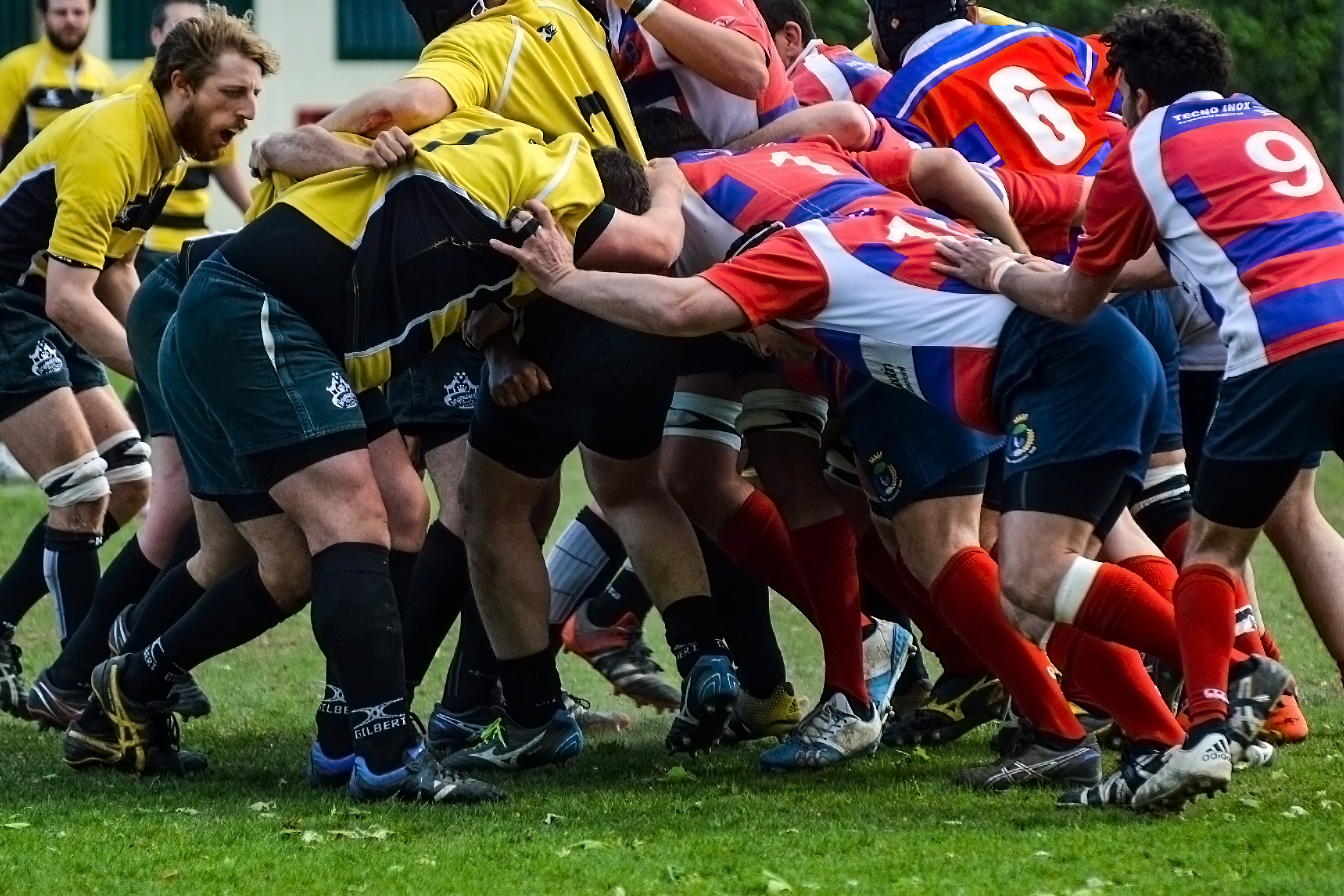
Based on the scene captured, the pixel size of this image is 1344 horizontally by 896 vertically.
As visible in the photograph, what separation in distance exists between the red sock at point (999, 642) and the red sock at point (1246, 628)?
470mm

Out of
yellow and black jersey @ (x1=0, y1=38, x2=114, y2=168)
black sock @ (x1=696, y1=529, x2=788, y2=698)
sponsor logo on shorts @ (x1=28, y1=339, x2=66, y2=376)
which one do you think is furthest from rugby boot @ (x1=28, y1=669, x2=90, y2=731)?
yellow and black jersey @ (x1=0, y1=38, x2=114, y2=168)

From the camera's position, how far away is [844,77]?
6.47 metres

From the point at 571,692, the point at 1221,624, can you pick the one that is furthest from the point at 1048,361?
the point at 571,692

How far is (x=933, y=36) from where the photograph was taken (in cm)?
619

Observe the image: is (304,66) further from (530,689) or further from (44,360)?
(530,689)

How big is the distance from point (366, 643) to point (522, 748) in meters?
0.89

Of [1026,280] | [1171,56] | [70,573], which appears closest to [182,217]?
[70,573]

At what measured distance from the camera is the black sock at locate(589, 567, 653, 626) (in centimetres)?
676

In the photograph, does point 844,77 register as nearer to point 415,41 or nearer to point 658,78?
A: point 658,78

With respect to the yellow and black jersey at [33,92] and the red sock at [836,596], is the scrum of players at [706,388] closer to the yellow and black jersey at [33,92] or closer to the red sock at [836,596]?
the red sock at [836,596]

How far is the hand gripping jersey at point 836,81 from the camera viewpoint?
253 inches

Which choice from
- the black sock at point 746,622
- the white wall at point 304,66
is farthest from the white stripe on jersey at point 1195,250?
the white wall at point 304,66

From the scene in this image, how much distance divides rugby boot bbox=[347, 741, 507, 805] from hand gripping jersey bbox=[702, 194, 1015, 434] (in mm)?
1297

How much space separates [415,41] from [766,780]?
61.7 ft
